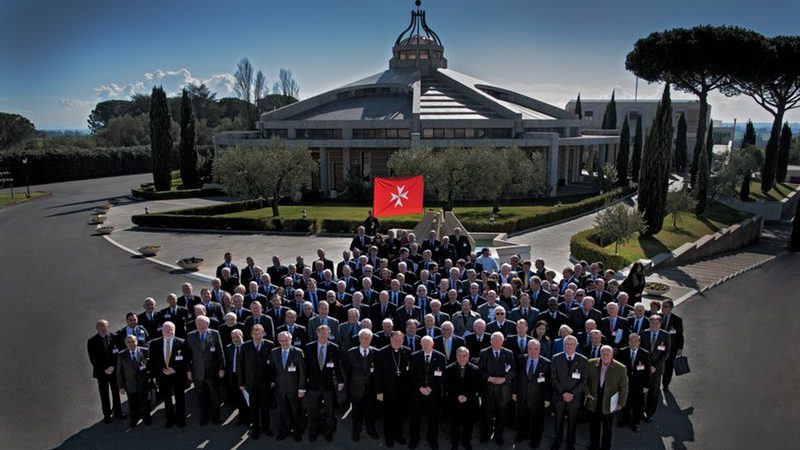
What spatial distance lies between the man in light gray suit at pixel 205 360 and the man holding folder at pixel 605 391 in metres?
6.24

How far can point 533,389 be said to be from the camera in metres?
9.00

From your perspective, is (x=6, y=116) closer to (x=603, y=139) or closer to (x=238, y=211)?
(x=238, y=211)

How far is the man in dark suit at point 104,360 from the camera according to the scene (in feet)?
31.8

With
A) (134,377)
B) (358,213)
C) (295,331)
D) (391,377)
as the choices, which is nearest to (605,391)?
(391,377)

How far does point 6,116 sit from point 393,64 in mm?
48946

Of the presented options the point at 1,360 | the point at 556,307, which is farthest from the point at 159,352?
the point at 556,307

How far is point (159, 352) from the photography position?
31.5 feet

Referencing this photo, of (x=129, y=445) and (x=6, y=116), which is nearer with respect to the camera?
(x=129, y=445)

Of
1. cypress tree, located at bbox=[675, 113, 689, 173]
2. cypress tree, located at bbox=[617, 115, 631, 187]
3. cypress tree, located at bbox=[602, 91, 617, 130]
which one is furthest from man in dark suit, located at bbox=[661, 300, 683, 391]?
cypress tree, located at bbox=[602, 91, 617, 130]

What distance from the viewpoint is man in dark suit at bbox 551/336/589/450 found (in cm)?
874

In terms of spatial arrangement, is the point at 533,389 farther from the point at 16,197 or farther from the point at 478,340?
the point at 16,197

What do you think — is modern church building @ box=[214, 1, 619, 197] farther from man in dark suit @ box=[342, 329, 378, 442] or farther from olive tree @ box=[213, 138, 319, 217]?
man in dark suit @ box=[342, 329, 378, 442]

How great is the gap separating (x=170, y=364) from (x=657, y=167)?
25437 millimetres

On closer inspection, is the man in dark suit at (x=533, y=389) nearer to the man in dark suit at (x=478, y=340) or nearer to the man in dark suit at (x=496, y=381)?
the man in dark suit at (x=496, y=381)
